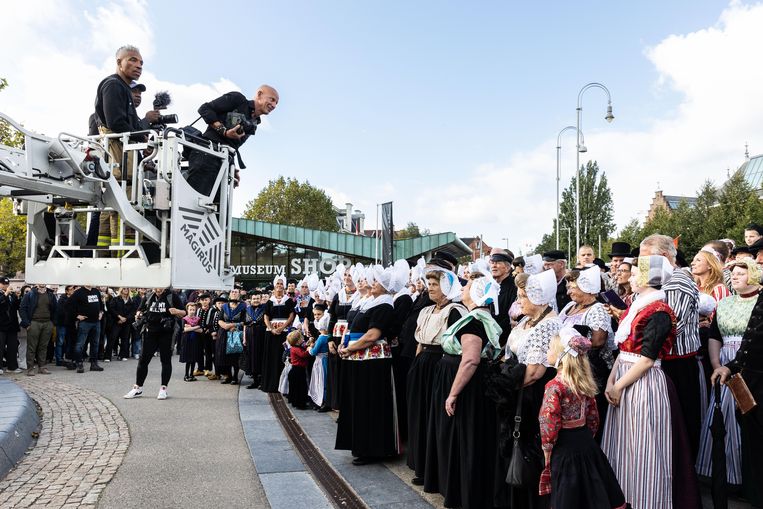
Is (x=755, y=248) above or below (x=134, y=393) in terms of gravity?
above

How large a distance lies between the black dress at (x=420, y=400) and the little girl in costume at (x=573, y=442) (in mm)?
1466

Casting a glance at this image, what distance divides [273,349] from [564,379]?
7641 mm

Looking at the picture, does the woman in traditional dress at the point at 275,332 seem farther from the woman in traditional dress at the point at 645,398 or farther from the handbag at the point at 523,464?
the woman in traditional dress at the point at 645,398

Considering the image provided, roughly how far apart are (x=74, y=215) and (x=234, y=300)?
7.38 metres

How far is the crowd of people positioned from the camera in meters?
3.77

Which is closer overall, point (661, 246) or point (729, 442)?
point (661, 246)

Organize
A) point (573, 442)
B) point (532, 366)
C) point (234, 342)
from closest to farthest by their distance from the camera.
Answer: point (573, 442) < point (532, 366) < point (234, 342)

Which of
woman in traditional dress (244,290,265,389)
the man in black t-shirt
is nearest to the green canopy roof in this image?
the man in black t-shirt

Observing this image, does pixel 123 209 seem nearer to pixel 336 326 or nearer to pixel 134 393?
pixel 336 326

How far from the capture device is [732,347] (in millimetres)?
4734

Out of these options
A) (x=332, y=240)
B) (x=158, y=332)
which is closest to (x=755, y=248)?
(x=158, y=332)

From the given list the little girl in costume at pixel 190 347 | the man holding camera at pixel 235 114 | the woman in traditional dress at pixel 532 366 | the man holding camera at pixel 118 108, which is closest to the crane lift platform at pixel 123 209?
the man holding camera at pixel 118 108

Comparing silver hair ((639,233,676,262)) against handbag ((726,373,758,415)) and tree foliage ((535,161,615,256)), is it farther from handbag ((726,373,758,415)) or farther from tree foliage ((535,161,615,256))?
tree foliage ((535,161,615,256))

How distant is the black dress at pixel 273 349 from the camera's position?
34.0 ft
